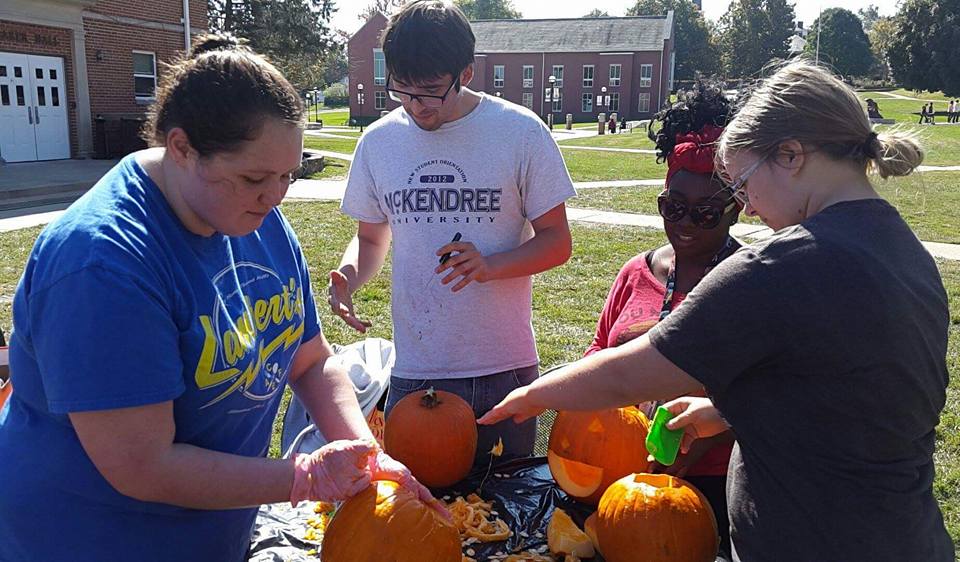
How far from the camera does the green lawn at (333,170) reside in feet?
59.9

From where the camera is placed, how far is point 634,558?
1.84 meters

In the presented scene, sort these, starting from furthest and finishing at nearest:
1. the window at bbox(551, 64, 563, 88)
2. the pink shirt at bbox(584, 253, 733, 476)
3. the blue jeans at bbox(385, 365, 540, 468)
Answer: the window at bbox(551, 64, 563, 88) → the blue jeans at bbox(385, 365, 540, 468) → the pink shirt at bbox(584, 253, 733, 476)

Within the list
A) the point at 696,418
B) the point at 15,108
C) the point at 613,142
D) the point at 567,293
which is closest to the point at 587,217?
the point at 567,293

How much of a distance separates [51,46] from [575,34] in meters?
56.1

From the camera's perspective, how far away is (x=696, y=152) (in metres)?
2.43

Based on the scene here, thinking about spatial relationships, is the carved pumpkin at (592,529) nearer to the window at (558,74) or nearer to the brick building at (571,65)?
the brick building at (571,65)

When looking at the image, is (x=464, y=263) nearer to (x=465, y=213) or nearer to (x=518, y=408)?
(x=465, y=213)

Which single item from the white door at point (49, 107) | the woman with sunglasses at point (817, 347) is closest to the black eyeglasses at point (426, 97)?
the woman with sunglasses at point (817, 347)

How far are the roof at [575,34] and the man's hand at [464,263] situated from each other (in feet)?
221

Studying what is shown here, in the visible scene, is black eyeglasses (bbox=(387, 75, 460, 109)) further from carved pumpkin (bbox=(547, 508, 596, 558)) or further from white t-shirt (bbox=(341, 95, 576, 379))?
carved pumpkin (bbox=(547, 508, 596, 558))

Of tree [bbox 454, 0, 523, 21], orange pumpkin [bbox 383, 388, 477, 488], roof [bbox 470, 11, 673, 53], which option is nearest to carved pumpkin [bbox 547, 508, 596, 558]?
orange pumpkin [bbox 383, 388, 477, 488]

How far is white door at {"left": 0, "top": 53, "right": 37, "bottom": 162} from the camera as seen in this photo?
17.5m

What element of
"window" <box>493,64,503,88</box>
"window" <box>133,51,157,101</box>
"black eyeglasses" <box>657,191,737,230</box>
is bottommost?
"black eyeglasses" <box>657,191,737,230</box>

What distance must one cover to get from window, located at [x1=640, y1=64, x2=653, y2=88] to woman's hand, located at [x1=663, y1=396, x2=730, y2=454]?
225ft
